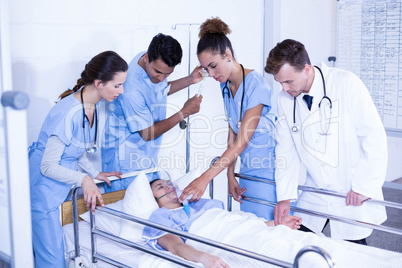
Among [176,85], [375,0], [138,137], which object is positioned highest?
[375,0]

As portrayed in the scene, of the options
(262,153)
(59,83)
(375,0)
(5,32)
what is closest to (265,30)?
(375,0)

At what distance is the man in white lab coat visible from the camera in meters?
1.90

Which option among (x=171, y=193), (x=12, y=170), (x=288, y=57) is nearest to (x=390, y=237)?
(x=171, y=193)

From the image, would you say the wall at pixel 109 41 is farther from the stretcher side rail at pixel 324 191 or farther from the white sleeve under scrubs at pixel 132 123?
the stretcher side rail at pixel 324 191

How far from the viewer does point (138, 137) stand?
7.95 feet

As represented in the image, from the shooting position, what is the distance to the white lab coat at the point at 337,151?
74.5 inches

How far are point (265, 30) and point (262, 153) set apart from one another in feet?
5.19

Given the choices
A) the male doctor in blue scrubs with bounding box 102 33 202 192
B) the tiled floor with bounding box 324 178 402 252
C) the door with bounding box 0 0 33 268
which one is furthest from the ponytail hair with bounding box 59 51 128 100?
the tiled floor with bounding box 324 178 402 252

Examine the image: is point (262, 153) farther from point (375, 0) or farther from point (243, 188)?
point (375, 0)

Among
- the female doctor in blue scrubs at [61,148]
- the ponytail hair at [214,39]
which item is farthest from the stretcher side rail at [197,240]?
the ponytail hair at [214,39]

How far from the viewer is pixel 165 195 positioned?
2.27 meters

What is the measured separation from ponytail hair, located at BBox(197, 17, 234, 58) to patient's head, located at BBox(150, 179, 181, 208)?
0.71 m

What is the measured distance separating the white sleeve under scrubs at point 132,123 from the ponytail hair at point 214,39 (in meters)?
0.39

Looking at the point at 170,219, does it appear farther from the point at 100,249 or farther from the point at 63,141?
the point at 63,141
